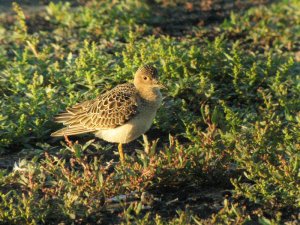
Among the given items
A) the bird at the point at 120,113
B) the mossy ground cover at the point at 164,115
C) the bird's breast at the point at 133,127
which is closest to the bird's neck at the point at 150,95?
the bird at the point at 120,113

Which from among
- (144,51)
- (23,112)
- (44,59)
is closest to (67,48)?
(44,59)

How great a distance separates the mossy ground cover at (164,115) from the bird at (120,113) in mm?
282

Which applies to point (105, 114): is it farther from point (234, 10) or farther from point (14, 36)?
point (234, 10)

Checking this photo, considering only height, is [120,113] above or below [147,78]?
below

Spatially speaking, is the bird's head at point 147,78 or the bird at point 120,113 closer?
the bird at point 120,113

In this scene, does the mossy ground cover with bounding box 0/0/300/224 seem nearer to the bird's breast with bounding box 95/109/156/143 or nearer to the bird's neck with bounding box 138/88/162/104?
the bird's breast with bounding box 95/109/156/143

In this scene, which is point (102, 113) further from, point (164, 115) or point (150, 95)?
point (164, 115)

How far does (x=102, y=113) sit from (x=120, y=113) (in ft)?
0.97

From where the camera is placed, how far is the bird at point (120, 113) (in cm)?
789

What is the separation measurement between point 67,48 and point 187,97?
9.85 feet

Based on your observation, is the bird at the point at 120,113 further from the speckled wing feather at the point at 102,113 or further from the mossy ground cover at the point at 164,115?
the mossy ground cover at the point at 164,115

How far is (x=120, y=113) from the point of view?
7.90 meters

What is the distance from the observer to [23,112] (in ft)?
29.0

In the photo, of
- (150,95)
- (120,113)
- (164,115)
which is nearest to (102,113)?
(120,113)
